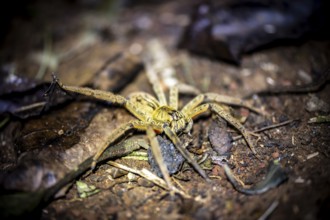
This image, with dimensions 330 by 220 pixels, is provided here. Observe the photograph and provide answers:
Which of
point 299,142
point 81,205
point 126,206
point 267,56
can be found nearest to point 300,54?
point 267,56

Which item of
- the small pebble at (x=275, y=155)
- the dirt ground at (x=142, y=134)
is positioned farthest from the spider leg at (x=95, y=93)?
the small pebble at (x=275, y=155)

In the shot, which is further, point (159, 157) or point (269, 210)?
point (159, 157)

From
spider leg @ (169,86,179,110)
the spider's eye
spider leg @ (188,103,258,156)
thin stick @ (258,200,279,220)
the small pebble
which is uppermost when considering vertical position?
spider leg @ (169,86,179,110)

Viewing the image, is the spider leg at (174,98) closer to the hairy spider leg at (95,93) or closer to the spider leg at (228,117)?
the spider leg at (228,117)

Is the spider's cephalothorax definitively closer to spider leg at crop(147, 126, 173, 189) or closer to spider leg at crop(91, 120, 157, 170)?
spider leg at crop(91, 120, 157, 170)

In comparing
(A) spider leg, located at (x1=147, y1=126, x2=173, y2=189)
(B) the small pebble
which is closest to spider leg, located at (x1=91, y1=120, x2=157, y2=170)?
(A) spider leg, located at (x1=147, y1=126, x2=173, y2=189)

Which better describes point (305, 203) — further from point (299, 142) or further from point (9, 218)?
point (9, 218)

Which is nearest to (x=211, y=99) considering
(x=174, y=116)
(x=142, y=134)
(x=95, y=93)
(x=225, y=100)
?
(x=225, y=100)

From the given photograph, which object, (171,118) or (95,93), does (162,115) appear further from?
(95,93)
